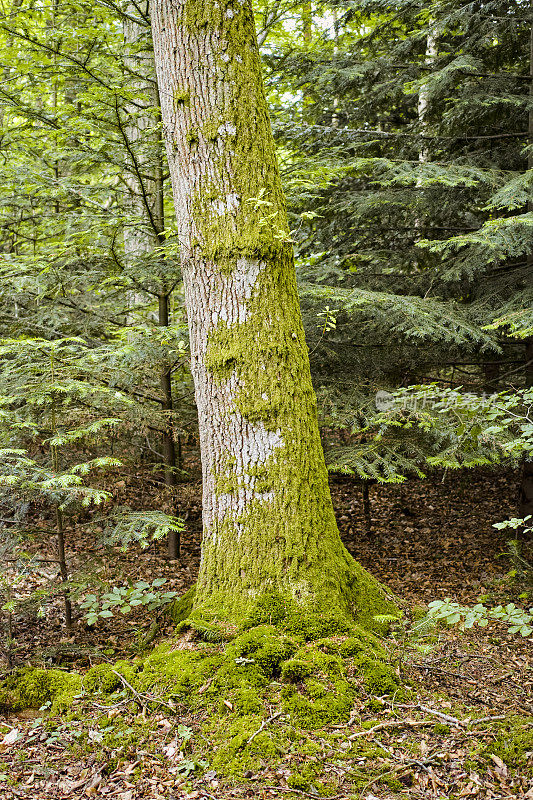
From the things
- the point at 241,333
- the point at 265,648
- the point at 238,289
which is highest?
the point at 238,289

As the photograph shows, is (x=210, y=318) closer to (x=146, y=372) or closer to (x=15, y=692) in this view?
(x=146, y=372)

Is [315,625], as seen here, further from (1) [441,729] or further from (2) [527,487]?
(2) [527,487]

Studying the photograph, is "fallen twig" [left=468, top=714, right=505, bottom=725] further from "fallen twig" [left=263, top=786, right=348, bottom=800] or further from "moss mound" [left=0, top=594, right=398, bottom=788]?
"fallen twig" [left=263, top=786, right=348, bottom=800]

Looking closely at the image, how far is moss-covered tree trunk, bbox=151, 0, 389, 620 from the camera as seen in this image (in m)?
3.27

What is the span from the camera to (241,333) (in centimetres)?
336

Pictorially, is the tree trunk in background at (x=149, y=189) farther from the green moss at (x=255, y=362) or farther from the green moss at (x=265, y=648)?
the green moss at (x=265, y=648)

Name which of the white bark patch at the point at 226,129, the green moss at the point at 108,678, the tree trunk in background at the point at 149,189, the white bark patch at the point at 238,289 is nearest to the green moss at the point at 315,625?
the green moss at the point at 108,678

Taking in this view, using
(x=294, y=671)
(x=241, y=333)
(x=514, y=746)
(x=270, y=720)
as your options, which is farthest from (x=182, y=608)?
(x=514, y=746)

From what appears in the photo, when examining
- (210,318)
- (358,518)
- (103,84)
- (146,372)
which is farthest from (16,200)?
(358,518)

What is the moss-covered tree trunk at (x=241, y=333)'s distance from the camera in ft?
10.7

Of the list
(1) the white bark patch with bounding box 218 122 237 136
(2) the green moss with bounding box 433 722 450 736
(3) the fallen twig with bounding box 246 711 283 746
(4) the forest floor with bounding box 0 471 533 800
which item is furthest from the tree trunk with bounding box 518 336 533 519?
(3) the fallen twig with bounding box 246 711 283 746

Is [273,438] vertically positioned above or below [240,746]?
above

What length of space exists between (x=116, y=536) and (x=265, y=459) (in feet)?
4.65

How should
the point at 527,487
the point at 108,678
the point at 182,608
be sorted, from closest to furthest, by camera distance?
the point at 108,678 < the point at 182,608 < the point at 527,487
